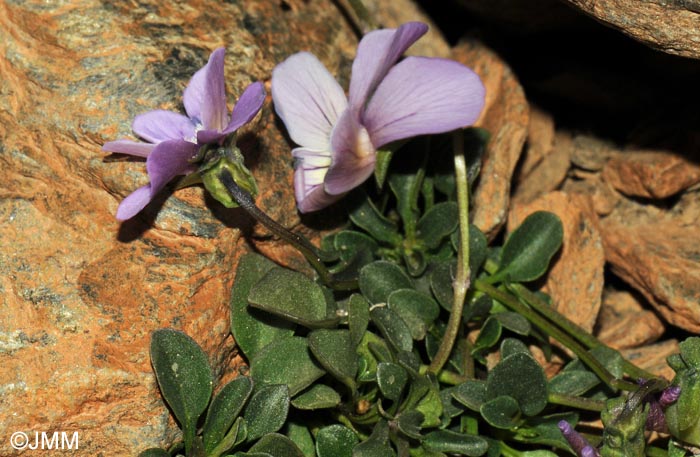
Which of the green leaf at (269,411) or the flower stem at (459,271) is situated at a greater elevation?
the flower stem at (459,271)

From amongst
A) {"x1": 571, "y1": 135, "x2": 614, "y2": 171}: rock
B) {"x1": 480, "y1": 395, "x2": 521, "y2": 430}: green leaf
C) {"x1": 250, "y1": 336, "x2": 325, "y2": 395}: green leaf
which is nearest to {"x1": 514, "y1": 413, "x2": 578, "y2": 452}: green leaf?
{"x1": 480, "y1": 395, "x2": 521, "y2": 430}: green leaf

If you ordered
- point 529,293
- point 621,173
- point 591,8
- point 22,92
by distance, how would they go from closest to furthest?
point 591,8 < point 22,92 < point 529,293 < point 621,173

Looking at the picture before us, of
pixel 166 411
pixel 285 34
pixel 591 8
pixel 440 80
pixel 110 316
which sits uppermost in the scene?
pixel 591 8

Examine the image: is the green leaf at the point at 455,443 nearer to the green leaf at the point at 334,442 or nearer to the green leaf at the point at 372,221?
the green leaf at the point at 334,442

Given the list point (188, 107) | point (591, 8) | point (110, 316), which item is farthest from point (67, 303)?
point (591, 8)

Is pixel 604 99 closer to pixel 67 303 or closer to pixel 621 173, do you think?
pixel 621 173

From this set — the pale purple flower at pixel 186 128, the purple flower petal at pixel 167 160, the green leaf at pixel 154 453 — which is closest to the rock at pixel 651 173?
the pale purple flower at pixel 186 128

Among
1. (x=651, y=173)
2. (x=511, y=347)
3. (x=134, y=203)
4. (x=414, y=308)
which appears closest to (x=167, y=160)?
(x=134, y=203)
